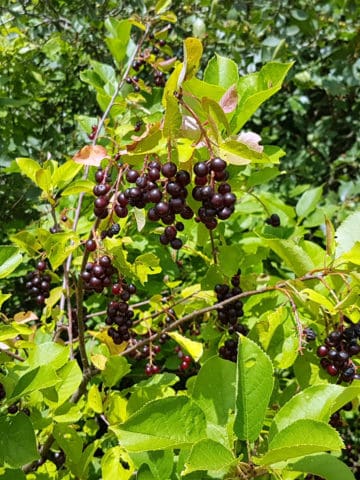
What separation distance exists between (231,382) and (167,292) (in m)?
0.86

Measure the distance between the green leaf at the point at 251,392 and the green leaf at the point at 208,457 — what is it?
0.27 ft

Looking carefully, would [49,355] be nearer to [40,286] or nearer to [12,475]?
[12,475]

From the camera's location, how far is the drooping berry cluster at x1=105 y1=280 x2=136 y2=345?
1248 millimetres

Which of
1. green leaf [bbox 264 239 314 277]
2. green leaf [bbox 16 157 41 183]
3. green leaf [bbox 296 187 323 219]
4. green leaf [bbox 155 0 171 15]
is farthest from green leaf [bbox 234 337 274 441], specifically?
green leaf [bbox 155 0 171 15]

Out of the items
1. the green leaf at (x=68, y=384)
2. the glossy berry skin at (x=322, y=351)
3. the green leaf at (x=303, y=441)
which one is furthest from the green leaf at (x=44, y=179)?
the green leaf at (x=303, y=441)

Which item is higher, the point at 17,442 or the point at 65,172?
the point at 65,172

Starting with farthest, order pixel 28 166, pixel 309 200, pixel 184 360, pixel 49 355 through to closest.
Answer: pixel 309 200
pixel 184 360
pixel 28 166
pixel 49 355

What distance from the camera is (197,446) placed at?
0.70 meters

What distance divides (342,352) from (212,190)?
449 mm

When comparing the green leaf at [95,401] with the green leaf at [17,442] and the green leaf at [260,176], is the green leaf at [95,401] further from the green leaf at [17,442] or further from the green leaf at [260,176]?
the green leaf at [260,176]

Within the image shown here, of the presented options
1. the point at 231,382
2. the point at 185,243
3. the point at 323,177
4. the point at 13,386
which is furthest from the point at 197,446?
the point at 323,177

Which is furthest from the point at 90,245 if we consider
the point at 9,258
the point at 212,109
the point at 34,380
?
the point at 212,109

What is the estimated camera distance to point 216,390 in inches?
37.3

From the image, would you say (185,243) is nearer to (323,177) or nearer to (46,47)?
(46,47)
